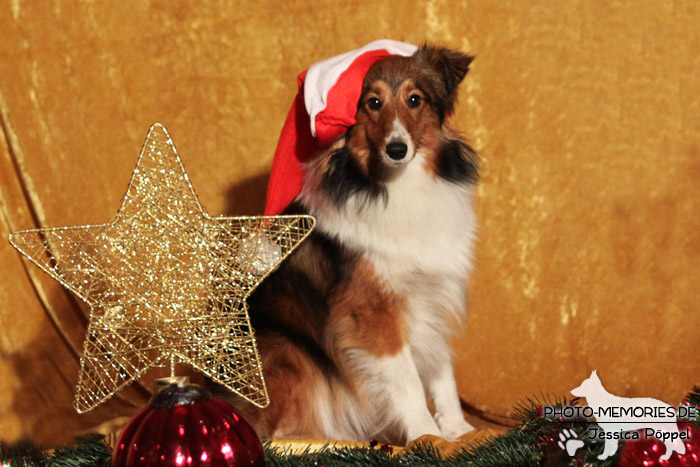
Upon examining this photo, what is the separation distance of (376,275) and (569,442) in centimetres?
117

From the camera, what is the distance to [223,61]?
13.1 ft

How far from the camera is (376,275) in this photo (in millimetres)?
2914

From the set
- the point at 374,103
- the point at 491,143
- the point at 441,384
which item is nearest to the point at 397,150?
the point at 374,103

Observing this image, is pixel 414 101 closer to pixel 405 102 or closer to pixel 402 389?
pixel 405 102

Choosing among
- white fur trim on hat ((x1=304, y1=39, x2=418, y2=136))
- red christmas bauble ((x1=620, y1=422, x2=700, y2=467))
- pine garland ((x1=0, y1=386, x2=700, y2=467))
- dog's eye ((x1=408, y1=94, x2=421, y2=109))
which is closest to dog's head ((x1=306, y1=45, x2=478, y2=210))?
dog's eye ((x1=408, y1=94, x2=421, y2=109))

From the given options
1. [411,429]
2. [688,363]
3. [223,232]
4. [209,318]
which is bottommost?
[688,363]

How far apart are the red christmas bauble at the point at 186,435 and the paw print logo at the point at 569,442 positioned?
75 centimetres

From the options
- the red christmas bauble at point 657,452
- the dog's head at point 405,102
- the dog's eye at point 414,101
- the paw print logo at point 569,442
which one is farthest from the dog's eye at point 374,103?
the red christmas bauble at point 657,452

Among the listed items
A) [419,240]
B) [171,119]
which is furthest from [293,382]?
[171,119]

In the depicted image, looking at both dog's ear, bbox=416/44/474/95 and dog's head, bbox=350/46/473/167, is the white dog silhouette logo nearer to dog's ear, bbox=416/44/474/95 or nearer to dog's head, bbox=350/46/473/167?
dog's head, bbox=350/46/473/167

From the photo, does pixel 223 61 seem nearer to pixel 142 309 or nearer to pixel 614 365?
pixel 142 309

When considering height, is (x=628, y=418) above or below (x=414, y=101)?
below

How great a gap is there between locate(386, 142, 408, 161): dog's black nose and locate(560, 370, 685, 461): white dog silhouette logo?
1148mm

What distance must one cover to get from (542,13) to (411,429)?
7.52 ft
